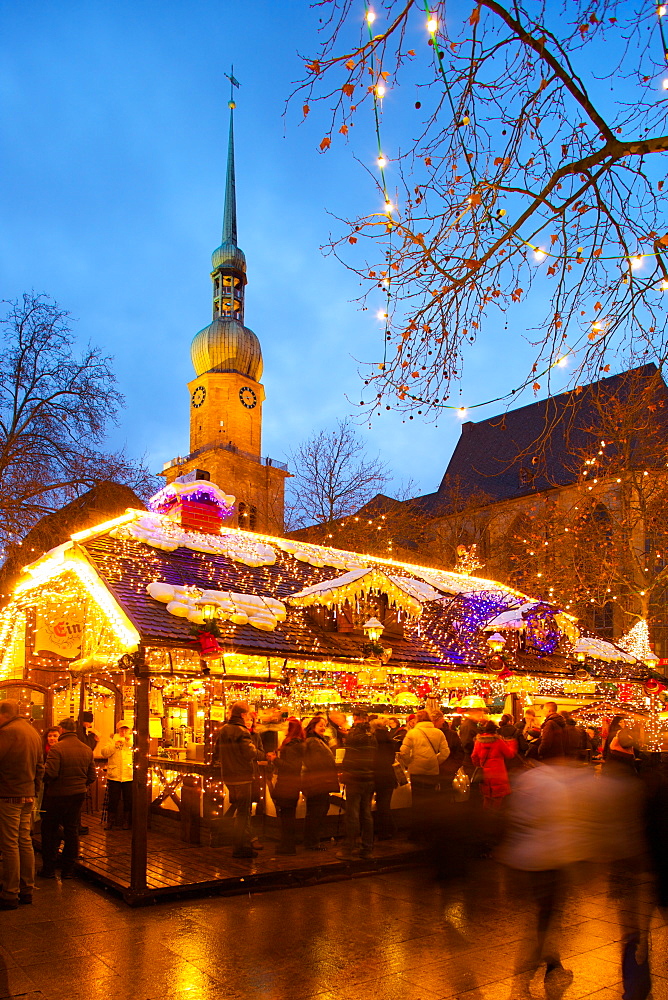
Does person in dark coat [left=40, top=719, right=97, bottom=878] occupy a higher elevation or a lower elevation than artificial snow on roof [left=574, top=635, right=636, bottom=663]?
lower

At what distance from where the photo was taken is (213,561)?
1154 centimetres

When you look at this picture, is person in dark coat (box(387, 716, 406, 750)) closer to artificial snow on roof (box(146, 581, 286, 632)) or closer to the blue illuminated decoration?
the blue illuminated decoration

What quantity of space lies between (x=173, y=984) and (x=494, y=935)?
2.64 m

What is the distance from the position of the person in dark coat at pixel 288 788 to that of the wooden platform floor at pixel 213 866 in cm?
21

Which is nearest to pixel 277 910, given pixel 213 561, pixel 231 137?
pixel 213 561

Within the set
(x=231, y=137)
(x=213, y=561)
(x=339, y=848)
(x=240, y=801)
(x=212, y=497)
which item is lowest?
(x=339, y=848)

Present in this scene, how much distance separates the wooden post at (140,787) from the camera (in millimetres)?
7293

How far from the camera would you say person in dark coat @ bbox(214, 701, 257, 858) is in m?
8.71

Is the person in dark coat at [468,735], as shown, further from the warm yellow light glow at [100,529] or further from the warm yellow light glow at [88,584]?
the warm yellow light glow at [100,529]

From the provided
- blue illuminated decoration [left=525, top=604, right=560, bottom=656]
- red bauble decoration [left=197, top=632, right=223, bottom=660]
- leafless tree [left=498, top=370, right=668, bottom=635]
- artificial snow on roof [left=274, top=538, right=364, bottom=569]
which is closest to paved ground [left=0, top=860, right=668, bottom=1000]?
red bauble decoration [left=197, top=632, right=223, bottom=660]

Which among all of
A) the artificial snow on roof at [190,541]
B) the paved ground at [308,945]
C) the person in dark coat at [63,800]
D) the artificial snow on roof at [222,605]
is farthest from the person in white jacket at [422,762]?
the person in dark coat at [63,800]

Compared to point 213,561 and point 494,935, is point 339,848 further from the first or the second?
point 213,561

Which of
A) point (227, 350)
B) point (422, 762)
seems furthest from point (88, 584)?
point (227, 350)

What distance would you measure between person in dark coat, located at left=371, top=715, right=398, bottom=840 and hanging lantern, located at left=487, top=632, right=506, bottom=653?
8.50 feet
